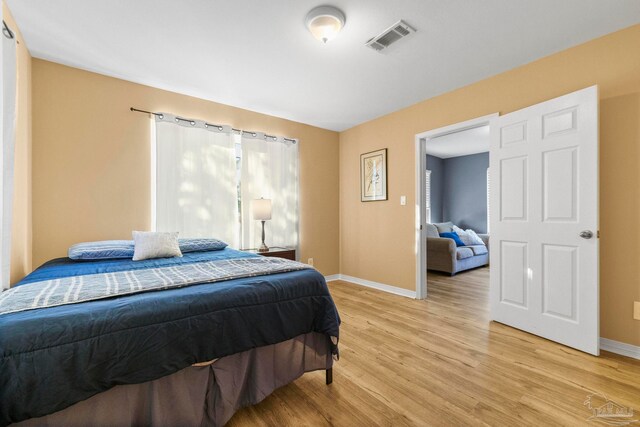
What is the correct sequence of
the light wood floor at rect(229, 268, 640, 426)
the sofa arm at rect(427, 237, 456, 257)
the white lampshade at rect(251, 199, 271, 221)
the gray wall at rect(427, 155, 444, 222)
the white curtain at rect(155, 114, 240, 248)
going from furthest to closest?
1. the gray wall at rect(427, 155, 444, 222)
2. the sofa arm at rect(427, 237, 456, 257)
3. the white lampshade at rect(251, 199, 271, 221)
4. the white curtain at rect(155, 114, 240, 248)
5. the light wood floor at rect(229, 268, 640, 426)

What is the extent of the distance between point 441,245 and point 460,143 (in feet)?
8.02

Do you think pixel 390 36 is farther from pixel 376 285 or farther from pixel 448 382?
pixel 376 285

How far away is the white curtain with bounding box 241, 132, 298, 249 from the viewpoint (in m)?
3.74

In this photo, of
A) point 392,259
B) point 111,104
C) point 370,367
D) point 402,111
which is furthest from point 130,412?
point 402,111

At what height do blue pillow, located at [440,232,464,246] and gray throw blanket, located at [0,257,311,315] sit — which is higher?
gray throw blanket, located at [0,257,311,315]

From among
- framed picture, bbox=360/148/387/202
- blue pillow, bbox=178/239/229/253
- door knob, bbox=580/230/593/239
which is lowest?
blue pillow, bbox=178/239/229/253

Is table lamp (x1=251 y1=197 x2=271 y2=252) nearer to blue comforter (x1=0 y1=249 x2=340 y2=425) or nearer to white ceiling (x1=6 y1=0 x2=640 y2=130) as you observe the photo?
white ceiling (x1=6 y1=0 x2=640 y2=130)

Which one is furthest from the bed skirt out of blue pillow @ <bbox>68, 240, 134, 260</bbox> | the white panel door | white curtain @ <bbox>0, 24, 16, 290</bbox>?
the white panel door

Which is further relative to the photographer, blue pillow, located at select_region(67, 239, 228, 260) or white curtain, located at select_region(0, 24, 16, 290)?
blue pillow, located at select_region(67, 239, 228, 260)

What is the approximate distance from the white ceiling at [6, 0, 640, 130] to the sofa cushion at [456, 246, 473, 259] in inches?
118

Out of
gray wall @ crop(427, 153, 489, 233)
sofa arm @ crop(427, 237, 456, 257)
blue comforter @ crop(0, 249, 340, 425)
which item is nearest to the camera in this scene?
blue comforter @ crop(0, 249, 340, 425)

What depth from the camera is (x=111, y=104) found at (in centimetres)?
286

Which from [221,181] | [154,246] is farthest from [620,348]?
[221,181]

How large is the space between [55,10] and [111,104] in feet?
3.22
